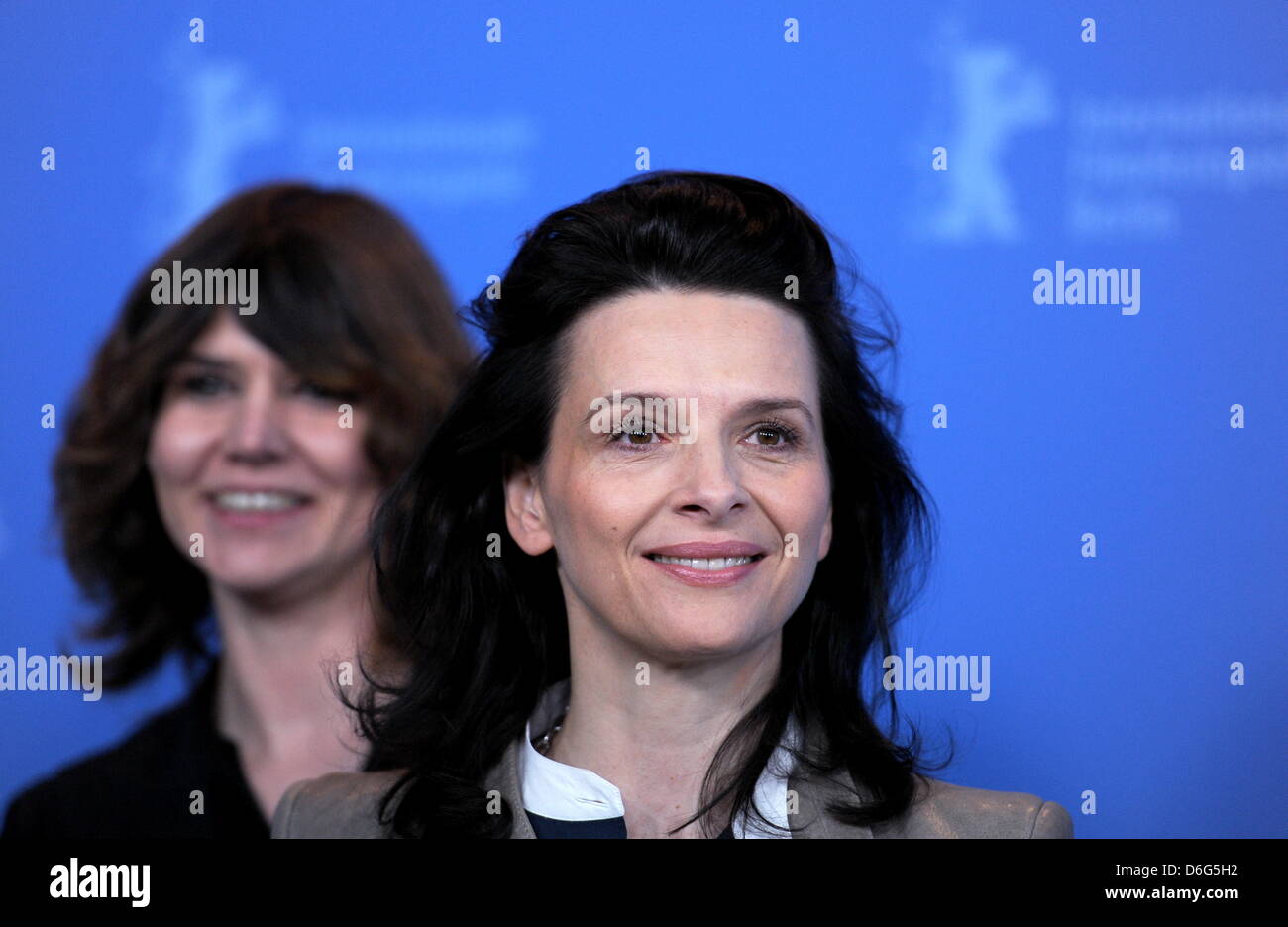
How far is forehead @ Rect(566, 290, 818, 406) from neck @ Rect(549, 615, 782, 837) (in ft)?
1.45

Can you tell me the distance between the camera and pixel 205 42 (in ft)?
10.6

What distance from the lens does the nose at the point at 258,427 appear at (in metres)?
3.17

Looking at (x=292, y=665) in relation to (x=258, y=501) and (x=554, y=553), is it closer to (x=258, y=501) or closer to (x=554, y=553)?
(x=258, y=501)

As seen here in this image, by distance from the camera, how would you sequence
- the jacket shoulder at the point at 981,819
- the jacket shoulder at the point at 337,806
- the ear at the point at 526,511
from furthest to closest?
the jacket shoulder at the point at 337,806 → the ear at the point at 526,511 → the jacket shoulder at the point at 981,819

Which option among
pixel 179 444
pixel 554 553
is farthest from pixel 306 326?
pixel 554 553

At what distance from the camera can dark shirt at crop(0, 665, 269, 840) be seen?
125 inches

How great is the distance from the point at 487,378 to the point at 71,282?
1.31m

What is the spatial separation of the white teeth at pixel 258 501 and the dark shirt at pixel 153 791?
53 cm

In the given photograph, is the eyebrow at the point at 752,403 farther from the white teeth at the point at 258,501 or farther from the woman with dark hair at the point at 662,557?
the white teeth at the point at 258,501
